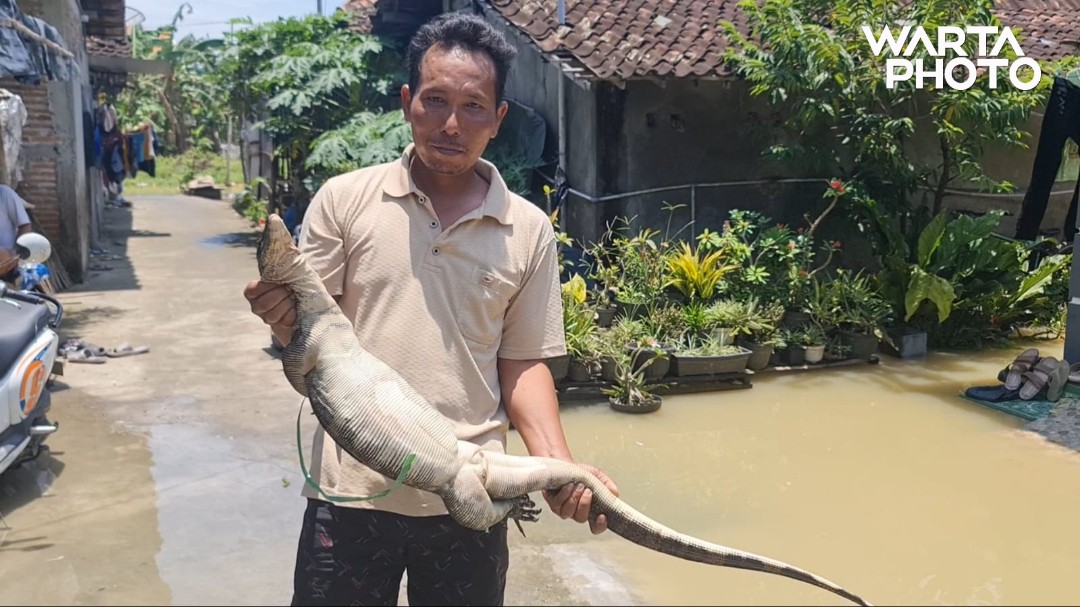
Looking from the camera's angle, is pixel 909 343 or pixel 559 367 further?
pixel 909 343

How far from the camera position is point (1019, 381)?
23.0ft

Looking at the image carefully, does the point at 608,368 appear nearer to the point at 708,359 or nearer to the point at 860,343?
the point at 708,359

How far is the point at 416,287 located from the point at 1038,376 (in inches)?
247

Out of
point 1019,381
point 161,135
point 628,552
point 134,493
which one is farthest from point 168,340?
point 161,135

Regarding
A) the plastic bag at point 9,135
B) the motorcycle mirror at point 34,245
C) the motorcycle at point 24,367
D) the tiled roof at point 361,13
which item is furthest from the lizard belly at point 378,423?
the tiled roof at point 361,13

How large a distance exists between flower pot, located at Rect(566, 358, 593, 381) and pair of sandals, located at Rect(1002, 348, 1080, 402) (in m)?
3.09

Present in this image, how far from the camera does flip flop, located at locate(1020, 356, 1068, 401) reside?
6867mm

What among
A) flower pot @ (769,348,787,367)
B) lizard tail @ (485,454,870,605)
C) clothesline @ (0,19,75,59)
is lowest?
flower pot @ (769,348,787,367)

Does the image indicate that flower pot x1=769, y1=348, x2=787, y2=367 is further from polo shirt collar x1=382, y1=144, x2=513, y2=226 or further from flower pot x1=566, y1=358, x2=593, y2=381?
polo shirt collar x1=382, y1=144, x2=513, y2=226

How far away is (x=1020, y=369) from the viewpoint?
23.1ft

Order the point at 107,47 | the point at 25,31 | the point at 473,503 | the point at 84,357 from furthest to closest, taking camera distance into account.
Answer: the point at 107,47 → the point at 84,357 → the point at 25,31 → the point at 473,503

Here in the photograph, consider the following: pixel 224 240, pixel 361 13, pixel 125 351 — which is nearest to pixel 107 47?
pixel 224 240

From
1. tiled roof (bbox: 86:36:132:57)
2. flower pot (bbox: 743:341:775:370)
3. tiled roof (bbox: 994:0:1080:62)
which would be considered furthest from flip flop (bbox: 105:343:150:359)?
tiled roof (bbox: 86:36:132:57)

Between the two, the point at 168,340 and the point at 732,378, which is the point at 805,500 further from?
the point at 168,340
